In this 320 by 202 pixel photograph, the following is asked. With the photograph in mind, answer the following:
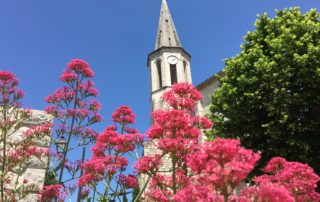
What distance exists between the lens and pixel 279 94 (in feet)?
37.2

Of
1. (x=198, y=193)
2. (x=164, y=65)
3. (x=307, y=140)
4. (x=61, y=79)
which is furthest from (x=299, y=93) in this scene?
(x=164, y=65)

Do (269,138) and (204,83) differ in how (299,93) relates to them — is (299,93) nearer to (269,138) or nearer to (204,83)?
(269,138)

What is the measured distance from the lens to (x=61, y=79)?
660 centimetres

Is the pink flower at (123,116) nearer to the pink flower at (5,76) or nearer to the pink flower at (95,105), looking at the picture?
the pink flower at (95,105)

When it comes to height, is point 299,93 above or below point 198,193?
above

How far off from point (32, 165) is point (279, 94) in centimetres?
932

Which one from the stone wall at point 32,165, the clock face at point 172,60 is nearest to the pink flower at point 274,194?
the stone wall at point 32,165

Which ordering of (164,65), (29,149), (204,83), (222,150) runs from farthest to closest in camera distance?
(164,65) → (204,83) → (29,149) → (222,150)

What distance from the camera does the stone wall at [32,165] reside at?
4682 mm

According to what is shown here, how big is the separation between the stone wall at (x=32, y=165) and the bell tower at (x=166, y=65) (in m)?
30.4

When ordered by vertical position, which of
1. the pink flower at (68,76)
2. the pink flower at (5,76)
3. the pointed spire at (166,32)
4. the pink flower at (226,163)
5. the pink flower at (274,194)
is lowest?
the pink flower at (274,194)

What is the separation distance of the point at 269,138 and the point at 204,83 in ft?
79.1

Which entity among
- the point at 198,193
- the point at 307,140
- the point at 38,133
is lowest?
the point at 198,193

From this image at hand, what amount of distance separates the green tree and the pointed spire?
27.8 meters
